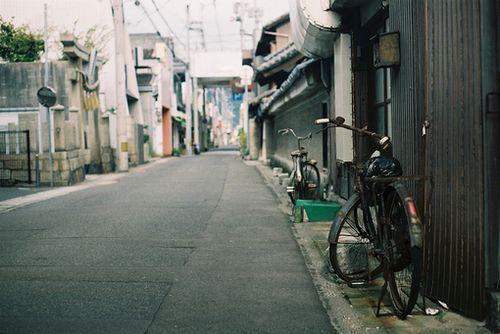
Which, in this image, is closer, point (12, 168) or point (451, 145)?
point (451, 145)

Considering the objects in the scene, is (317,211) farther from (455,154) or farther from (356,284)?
(455,154)

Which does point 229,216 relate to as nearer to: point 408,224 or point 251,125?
point 408,224

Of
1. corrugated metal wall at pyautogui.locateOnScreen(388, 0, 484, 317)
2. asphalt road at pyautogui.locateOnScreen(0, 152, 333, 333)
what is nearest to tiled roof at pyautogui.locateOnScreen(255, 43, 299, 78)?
asphalt road at pyautogui.locateOnScreen(0, 152, 333, 333)

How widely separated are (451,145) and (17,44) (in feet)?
83.0

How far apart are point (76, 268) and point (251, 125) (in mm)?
32985

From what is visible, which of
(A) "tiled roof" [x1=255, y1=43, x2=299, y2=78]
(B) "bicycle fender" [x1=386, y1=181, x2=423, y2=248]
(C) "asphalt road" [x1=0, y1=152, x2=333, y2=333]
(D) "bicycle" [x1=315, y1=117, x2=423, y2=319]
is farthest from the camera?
(A) "tiled roof" [x1=255, y1=43, x2=299, y2=78]

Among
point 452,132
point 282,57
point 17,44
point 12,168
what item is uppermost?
point 17,44

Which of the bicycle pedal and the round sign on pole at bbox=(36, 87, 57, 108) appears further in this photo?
the round sign on pole at bbox=(36, 87, 57, 108)

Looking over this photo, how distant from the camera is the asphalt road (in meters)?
4.26

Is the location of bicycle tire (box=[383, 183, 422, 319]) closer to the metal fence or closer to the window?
the window

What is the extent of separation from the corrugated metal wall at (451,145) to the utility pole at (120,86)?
2053 centimetres

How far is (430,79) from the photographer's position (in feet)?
14.8

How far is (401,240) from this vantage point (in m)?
4.44

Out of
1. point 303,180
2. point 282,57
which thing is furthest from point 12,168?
point 303,180
